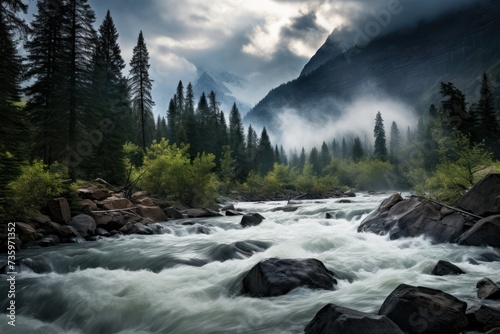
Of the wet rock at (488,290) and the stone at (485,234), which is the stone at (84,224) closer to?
the wet rock at (488,290)

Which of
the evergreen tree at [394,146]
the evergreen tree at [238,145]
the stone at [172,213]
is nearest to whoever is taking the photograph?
the stone at [172,213]

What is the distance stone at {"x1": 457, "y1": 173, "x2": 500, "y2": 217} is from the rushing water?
101 inches

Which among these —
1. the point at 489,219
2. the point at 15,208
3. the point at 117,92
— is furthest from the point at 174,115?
the point at 489,219

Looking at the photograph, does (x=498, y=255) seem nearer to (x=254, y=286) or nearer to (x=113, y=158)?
(x=254, y=286)

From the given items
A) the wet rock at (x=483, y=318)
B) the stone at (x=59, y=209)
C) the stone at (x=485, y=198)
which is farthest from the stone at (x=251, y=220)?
the wet rock at (x=483, y=318)

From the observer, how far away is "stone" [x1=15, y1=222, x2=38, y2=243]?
13.7 m

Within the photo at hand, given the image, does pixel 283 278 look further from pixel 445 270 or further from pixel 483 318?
pixel 445 270

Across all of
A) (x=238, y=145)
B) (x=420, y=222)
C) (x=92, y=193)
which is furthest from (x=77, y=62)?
(x=238, y=145)

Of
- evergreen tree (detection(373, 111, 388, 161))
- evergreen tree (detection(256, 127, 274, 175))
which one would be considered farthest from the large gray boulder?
evergreen tree (detection(373, 111, 388, 161))

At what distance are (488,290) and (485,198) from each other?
8.53 metres

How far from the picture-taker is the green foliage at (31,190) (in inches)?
557

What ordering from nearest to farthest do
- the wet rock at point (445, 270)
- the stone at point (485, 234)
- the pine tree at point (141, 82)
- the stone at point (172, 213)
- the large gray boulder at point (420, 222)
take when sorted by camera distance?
the wet rock at point (445, 270)
the stone at point (485, 234)
the large gray boulder at point (420, 222)
the stone at point (172, 213)
the pine tree at point (141, 82)

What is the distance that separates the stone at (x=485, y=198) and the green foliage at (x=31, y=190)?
2013 cm

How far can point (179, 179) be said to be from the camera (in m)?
30.1
